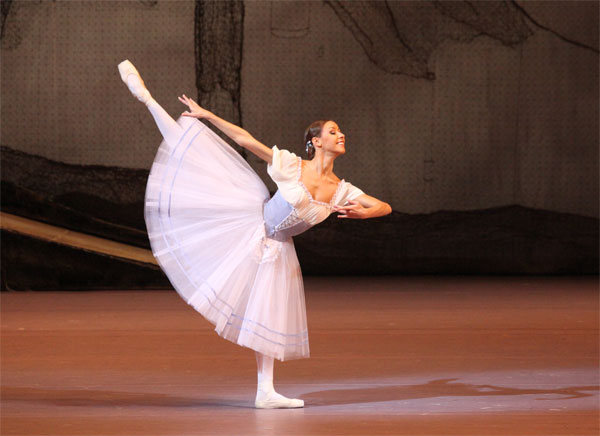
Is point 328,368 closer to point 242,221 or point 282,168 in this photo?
point 242,221

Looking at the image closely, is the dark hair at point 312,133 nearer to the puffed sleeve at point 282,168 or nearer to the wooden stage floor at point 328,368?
the puffed sleeve at point 282,168

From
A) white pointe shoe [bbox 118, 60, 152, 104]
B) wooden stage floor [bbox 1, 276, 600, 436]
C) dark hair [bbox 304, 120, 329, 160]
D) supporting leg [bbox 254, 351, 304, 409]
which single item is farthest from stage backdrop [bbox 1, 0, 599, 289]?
supporting leg [bbox 254, 351, 304, 409]

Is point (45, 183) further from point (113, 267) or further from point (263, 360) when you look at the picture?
point (263, 360)

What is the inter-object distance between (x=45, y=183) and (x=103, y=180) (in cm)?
44

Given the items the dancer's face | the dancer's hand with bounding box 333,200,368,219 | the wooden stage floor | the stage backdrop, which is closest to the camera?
the wooden stage floor

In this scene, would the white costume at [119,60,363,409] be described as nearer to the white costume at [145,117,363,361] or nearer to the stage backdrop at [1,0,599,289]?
the white costume at [145,117,363,361]

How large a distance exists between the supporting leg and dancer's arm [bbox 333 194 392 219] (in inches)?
21.7

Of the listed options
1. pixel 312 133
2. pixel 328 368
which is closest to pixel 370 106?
pixel 328 368

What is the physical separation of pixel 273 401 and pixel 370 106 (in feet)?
13.9

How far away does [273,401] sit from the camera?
9.41 feet

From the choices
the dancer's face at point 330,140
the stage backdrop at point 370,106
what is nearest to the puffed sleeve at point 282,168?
the dancer's face at point 330,140

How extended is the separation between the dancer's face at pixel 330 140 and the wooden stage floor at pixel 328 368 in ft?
2.86

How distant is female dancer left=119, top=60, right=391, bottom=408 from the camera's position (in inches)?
113

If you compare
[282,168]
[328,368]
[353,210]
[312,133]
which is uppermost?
[312,133]
